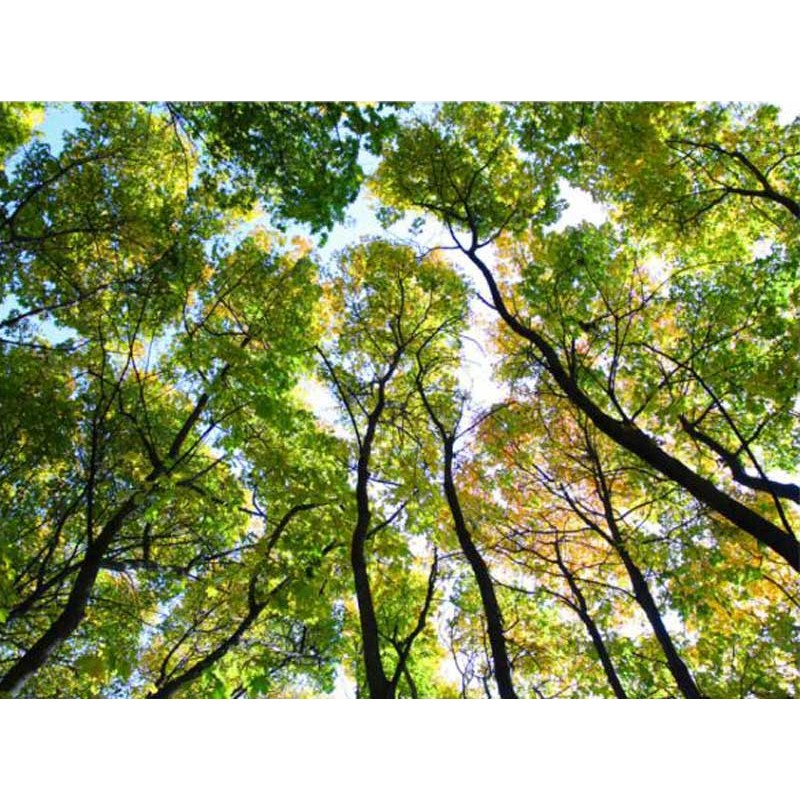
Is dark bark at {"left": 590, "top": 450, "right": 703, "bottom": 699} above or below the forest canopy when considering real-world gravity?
below

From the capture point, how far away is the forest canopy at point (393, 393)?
6.76 m

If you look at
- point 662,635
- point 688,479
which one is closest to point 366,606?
point 688,479

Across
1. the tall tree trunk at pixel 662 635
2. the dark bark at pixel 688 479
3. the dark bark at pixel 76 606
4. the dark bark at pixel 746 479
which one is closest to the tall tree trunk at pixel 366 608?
the dark bark at pixel 76 606

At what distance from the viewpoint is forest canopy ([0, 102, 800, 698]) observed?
676 cm

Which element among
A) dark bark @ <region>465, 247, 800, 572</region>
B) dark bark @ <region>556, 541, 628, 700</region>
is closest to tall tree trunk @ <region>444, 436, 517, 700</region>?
dark bark @ <region>465, 247, 800, 572</region>

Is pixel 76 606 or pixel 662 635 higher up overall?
pixel 76 606

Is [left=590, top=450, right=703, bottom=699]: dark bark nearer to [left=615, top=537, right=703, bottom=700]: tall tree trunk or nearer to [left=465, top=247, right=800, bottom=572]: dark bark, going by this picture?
[left=615, top=537, right=703, bottom=700]: tall tree trunk

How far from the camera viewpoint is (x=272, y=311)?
8992 millimetres

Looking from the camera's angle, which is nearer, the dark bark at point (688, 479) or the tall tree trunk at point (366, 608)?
the dark bark at point (688, 479)

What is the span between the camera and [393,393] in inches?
407

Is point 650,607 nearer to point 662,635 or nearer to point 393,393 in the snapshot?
point 662,635

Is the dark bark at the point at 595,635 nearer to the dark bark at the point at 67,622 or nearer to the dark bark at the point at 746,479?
the dark bark at the point at 746,479
